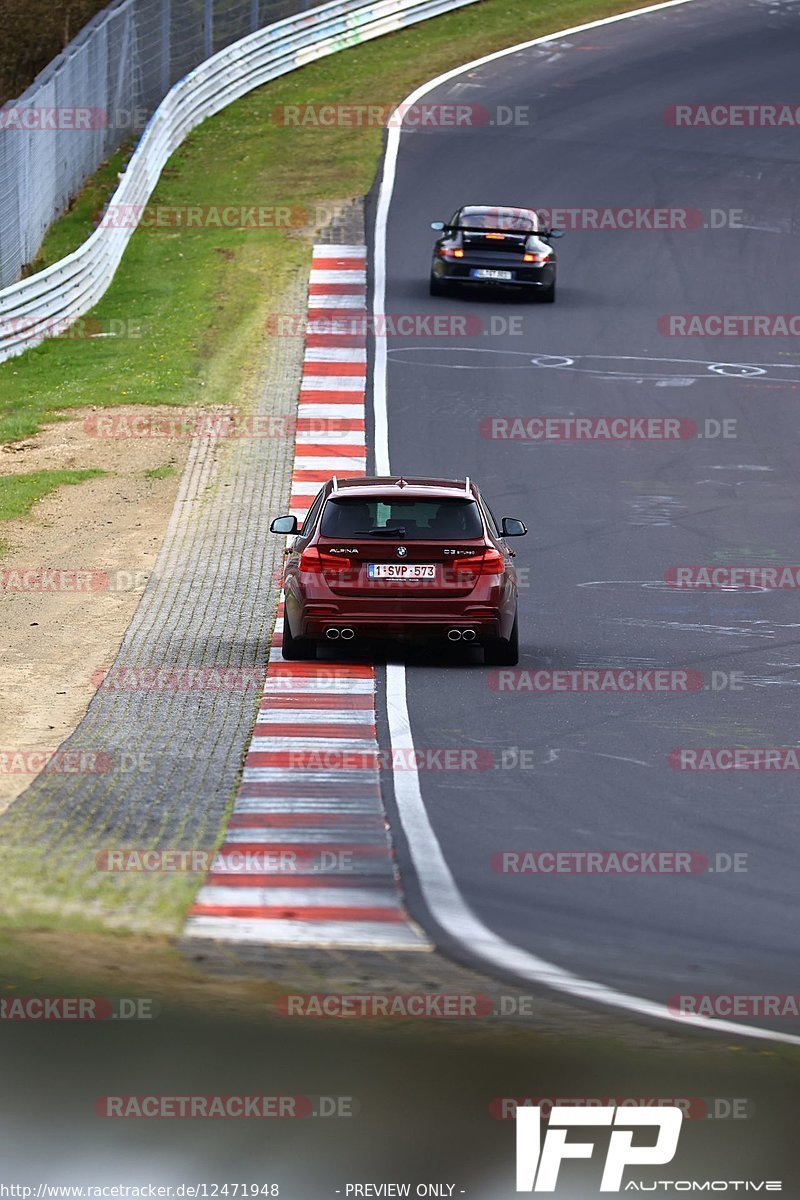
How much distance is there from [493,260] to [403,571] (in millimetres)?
18728

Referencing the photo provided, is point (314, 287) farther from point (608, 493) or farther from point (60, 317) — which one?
A: point (608, 493)

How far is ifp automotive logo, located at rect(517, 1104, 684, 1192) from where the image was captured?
20.9 ft

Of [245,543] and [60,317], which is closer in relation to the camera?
[245,543]

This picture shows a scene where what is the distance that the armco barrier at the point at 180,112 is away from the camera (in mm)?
30312

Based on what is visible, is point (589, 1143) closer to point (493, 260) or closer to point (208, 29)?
point (493, 260)

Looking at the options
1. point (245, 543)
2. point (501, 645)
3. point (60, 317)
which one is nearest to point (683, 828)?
point (501, 645)

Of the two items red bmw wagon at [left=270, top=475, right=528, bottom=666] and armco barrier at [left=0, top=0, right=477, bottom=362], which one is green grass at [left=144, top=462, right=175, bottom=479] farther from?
red bmw wagon at [left=270, top=475, right=528, bottom=666]

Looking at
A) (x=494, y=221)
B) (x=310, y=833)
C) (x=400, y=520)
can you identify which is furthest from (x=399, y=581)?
(x=494, y=221)

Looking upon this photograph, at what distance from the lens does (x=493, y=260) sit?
109 ft

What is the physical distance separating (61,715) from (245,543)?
274 inches

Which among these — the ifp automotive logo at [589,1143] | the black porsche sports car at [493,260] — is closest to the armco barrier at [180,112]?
the black porsche sports car at [493,260]

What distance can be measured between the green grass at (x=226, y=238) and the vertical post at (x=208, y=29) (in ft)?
4.72

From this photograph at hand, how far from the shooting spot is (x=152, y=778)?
1195 centimetres

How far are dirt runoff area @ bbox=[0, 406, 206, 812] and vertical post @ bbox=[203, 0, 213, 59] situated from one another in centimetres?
2019
